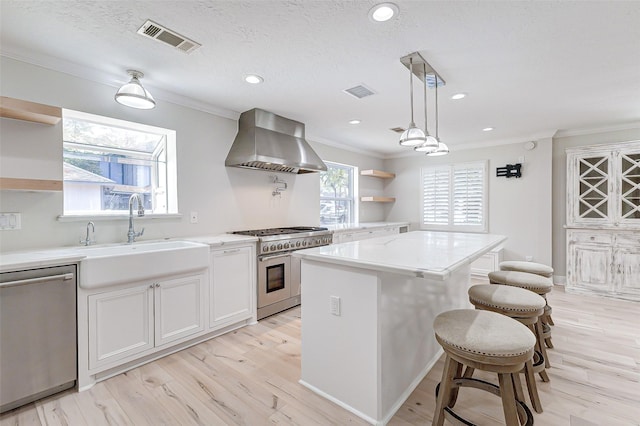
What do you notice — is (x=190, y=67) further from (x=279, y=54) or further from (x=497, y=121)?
(x=497, y=121)

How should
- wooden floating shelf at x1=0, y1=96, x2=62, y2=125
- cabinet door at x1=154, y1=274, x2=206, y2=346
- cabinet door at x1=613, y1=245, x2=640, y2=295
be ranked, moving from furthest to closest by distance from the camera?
cabinet door at x1=613, y1=245, x2=640, y2=295, cabinet door at x1=154, y1=274, x2=206, y2=346, wooden floating shelf at x1=0, y1=96, x2=62, y2=125

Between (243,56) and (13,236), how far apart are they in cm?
221

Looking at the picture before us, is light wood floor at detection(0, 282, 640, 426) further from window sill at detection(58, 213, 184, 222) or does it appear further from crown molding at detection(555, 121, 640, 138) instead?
crown molding at detection(555, 121, 640, 138)

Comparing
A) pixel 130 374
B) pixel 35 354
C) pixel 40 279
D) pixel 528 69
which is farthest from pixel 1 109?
pixel 528 69

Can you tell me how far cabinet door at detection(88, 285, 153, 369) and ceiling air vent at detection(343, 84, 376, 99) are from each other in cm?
259

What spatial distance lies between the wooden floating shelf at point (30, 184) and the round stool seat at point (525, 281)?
366 cm

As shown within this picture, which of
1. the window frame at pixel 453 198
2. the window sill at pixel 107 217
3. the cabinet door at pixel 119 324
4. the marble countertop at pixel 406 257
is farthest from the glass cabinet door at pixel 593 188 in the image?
the cabinet door at pixel 119 324

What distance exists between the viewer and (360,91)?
300 cm

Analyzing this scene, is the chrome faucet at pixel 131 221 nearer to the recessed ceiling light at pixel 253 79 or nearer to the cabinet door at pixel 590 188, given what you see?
the recessed ceiling light at pixel 253 79

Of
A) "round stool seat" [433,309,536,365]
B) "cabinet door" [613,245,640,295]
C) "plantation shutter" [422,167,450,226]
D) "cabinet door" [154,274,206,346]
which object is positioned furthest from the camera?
"plantation shutter" [422,167,450,226]

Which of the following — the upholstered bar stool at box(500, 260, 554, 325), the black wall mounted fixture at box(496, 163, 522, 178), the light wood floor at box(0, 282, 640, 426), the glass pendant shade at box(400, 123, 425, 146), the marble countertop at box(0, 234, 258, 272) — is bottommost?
the light wood floor at box(0, 282, 640, 426)

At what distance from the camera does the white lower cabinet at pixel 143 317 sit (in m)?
2.12

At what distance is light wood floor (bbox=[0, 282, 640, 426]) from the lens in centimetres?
178

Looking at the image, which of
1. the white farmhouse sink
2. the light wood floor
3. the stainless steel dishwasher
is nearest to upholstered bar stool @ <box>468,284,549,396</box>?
the light wood floor
